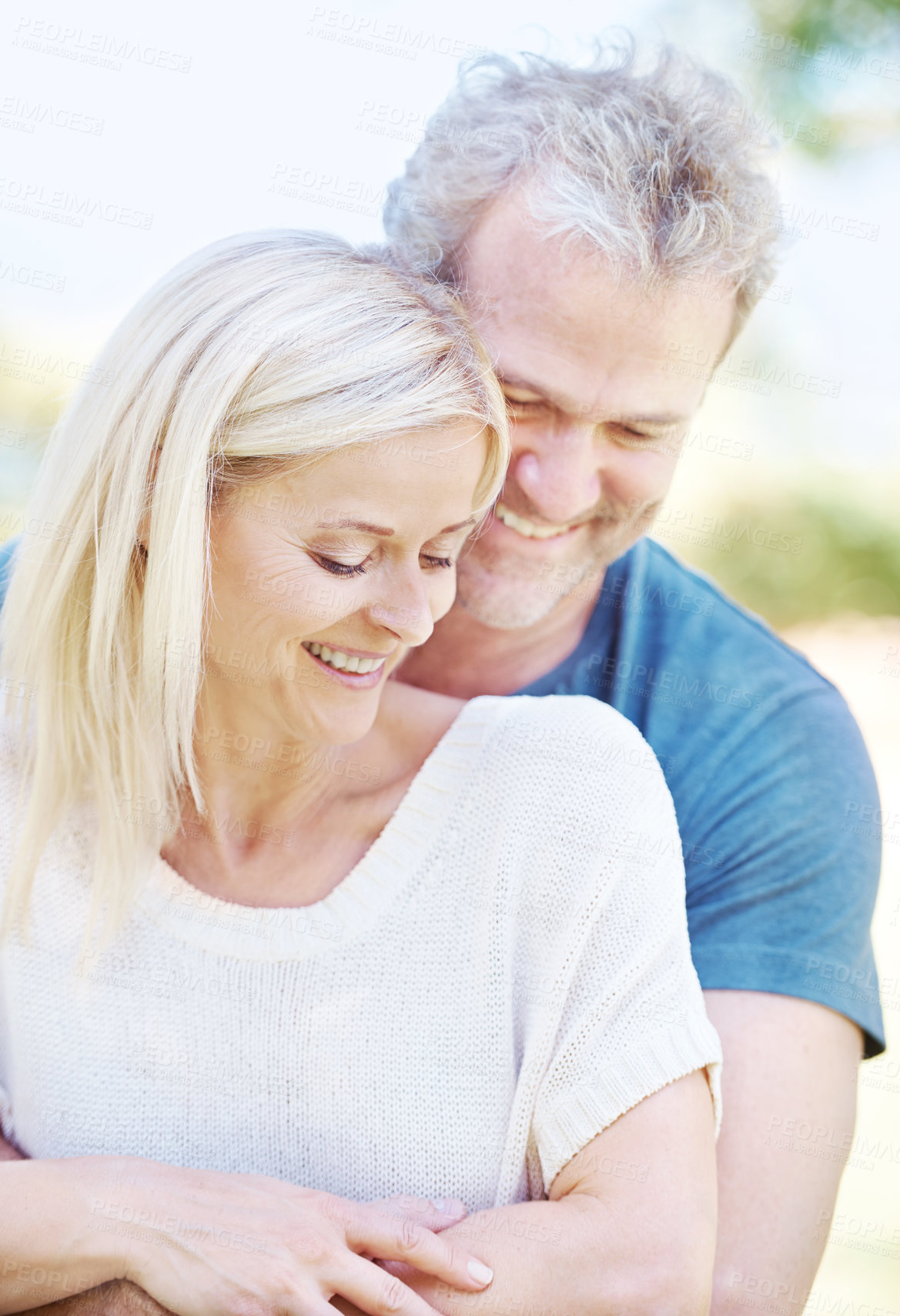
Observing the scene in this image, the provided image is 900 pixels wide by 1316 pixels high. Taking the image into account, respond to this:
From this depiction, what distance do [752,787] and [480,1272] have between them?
0.87m

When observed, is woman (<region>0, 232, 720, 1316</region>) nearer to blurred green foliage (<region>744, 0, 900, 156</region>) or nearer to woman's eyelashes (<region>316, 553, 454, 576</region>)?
woman's eyelashes (<region>316, 553, 454, 576</region>)

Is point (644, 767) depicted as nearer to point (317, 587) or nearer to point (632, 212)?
point (317, 587)

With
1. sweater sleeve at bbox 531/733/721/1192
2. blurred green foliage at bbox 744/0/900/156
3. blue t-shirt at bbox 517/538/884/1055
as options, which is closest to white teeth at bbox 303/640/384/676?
sweater sleeve at bbox 531/733/721/1192

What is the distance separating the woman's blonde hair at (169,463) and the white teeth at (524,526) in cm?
30

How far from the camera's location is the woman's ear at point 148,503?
56.9 inches

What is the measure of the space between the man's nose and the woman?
0.84 ft

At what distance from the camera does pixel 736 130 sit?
1.84 metres

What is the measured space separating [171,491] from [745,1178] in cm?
121

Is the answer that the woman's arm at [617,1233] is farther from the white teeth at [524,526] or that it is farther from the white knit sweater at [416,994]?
the white teeth at [524,526]

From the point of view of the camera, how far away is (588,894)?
1419mm

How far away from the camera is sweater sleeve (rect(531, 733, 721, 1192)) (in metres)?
1.34

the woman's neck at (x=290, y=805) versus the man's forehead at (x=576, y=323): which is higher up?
the man's forehead at (x=576, y=323)

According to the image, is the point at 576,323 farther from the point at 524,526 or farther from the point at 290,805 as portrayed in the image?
the point at 290,805

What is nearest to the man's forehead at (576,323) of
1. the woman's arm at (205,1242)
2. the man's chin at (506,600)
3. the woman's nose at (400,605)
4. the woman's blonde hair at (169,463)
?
the woman's blonde hair at (169,463)
